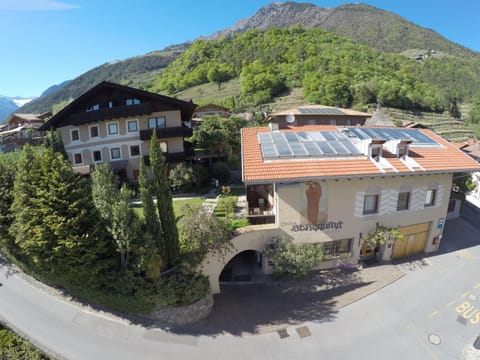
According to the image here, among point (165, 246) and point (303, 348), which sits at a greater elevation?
point (165, 246)

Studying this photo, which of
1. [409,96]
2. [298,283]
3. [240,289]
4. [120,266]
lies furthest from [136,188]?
[409,96]

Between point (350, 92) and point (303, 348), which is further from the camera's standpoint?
point (350, 92)

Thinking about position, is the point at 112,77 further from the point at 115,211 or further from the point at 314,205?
the point at 314,205

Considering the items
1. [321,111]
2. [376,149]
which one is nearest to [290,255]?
[376,149]

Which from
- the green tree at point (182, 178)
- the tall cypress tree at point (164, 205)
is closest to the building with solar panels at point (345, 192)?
the tall cypress tree at point (164, 205)

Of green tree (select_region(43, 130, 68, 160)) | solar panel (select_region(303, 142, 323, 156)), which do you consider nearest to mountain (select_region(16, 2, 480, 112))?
green tree (select_region(43, 130, 68, 160))

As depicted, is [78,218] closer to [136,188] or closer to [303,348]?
[303,348]

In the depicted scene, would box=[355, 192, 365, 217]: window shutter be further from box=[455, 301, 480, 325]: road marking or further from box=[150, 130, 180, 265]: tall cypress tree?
box=[150, 130, 180, 265]: tall cypress tree
